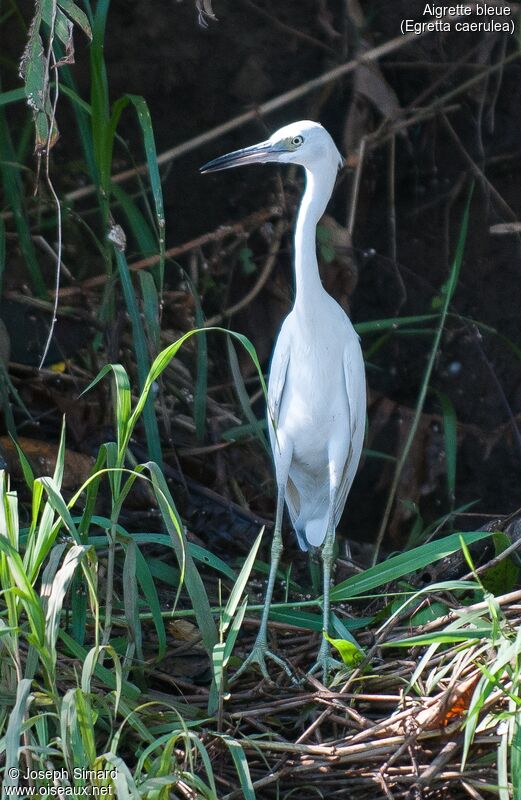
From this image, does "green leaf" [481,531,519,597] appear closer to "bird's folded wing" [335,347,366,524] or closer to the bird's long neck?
"bird's folded wing" [335,347,366,524]

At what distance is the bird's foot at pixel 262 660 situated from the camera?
6.01 ft

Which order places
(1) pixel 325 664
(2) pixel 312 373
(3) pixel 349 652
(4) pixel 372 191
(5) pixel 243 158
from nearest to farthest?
(3) pixel 349 652, (1) pixel 325 664, (5) pixel 243 158, (2) pixel 312 373, (4) pixel 372 191

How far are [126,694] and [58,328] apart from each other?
4.27 ft

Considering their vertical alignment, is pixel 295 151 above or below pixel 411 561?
above

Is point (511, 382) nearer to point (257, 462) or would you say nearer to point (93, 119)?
point (257, 462)

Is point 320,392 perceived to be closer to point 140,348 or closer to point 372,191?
point 140,348

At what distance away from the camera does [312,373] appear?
2.07 metres

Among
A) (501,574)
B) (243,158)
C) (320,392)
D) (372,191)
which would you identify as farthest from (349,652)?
(372,191)

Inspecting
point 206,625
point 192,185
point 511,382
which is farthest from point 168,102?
point 206,625

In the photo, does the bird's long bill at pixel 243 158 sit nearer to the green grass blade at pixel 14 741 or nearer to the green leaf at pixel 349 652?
the green leaf at pixel 349 652

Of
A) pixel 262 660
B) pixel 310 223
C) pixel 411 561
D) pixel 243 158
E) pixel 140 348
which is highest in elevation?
pixel 243 158

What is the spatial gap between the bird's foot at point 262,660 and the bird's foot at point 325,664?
0.05 metres

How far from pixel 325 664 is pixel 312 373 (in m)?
0.58

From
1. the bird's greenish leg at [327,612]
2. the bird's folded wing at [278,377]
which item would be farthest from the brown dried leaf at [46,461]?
the bird's greenish leg at [327,612]
